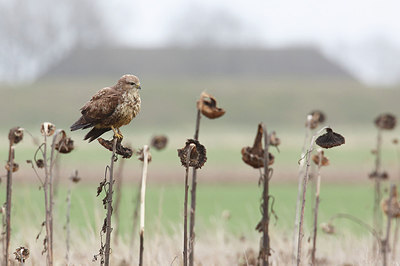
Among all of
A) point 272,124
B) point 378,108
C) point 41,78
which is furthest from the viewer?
point 41,78

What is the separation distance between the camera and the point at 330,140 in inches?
120

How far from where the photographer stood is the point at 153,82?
7662 cm

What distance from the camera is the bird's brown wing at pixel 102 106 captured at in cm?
319

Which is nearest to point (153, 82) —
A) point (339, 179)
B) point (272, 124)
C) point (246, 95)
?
point (246, 95)

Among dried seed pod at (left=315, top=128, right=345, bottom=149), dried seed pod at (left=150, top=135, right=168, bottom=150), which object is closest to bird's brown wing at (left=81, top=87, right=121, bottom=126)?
dried seed pod at (left=150, top=135, right=168, bottom=150)

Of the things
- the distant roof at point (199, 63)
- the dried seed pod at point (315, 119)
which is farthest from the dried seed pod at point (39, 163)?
the distant roof at point (199, 63)

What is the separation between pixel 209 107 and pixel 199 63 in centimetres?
8853

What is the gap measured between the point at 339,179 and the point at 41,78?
71565 mm

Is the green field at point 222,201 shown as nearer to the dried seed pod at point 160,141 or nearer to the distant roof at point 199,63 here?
the dried seed pod at point 160,141

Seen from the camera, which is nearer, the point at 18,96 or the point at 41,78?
the point at 18,96

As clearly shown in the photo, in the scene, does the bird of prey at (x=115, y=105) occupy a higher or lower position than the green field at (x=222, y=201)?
higher

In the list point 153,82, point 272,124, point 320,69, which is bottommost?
point 272,124

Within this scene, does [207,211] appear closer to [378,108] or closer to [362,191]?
[362,191]

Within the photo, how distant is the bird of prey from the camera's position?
10.4 feet
